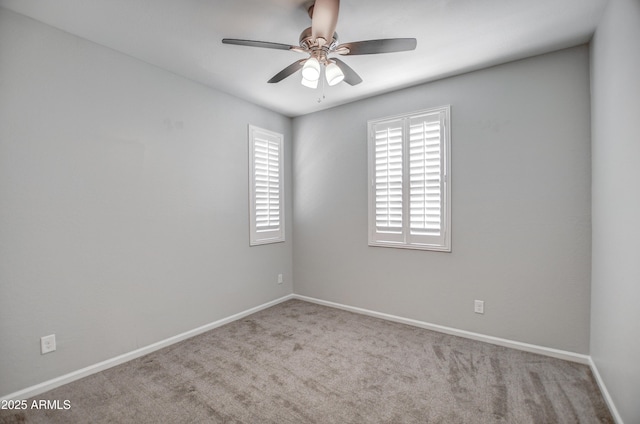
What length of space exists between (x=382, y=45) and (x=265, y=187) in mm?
2449

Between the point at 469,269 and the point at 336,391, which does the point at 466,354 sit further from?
the point at 336,391

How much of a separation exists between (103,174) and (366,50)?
227cm

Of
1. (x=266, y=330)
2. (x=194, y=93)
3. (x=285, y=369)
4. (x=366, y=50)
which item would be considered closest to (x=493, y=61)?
(x=366, y=50)

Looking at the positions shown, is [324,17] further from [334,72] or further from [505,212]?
[505,212]

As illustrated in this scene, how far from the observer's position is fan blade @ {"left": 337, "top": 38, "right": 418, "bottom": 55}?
5.83 feet

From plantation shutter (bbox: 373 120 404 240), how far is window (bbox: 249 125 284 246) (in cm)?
137

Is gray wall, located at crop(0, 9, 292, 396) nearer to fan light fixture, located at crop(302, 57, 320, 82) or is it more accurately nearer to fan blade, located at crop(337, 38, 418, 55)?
fan light fixture, located at crop(302, 57, 320, 82)

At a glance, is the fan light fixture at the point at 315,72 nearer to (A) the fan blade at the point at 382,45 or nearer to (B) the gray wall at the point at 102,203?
(A) the fan blade at the point at 382,45

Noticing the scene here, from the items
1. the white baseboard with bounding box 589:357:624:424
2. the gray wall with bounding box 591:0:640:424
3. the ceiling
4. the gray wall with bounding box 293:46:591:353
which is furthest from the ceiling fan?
the white baseboard with bounding box 589:357:624:424

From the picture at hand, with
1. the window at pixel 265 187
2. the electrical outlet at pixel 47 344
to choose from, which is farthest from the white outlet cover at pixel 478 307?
the electrical outlet at pixel 47 344

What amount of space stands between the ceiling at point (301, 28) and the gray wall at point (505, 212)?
30 cm

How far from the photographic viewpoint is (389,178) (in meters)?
3.39

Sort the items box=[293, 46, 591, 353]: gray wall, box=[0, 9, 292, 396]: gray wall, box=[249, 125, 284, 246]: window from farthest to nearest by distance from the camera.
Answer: box=[249, 125, 284, 246]: window
box=[293, 46, 591, 353]: gray wall
box=[0, 9, 292, 396]: gray wall

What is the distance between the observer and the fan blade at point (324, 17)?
1533mm
